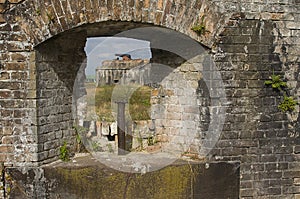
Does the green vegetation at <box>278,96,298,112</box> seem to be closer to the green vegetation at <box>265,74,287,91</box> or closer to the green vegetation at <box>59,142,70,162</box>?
the green vegetation at <box>265,74,287,91</box>

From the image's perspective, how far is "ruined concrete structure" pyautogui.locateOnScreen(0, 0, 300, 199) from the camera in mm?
4160

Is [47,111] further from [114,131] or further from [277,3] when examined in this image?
[277,3]

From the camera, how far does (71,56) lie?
485 centimetres

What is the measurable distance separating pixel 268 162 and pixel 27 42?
301 cm

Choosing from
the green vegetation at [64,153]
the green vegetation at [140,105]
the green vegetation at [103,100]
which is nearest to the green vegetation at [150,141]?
the green vegetation at [64,153]

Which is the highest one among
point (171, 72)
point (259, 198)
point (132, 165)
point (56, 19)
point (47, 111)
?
point (56, 19)

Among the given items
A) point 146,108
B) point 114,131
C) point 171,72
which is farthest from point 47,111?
point 146,108

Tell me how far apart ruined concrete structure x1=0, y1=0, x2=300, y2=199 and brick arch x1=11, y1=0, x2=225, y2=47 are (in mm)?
10

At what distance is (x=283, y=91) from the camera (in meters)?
4.73

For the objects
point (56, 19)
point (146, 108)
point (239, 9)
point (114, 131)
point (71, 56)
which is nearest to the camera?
point (56, 19)

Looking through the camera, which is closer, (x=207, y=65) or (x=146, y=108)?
(x=207, y=65)

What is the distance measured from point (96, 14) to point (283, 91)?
2330 millimetres

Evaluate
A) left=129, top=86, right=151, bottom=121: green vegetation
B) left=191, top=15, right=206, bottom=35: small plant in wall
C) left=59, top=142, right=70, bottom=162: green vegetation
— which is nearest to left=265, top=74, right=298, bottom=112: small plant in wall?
left=191, top=15, right=206, bottom=35: small plant in wall

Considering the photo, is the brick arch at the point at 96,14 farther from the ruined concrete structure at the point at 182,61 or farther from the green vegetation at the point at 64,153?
the green vegetation at the point at 64,153
